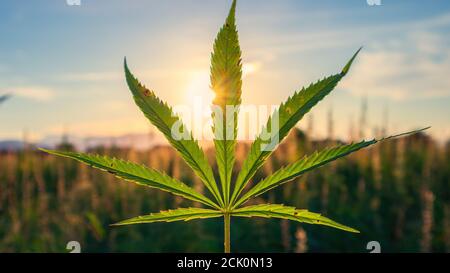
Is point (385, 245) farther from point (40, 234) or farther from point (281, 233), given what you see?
point (40, 234)

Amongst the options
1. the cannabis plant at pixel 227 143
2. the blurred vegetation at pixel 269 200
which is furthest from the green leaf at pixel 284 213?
the blurred vegetation at pixel 269 200

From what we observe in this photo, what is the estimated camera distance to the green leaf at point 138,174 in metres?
0.36

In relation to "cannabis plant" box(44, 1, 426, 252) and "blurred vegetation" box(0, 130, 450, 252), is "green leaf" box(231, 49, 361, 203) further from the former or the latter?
"blurred vegetation" box(0, 130, 450, 252)

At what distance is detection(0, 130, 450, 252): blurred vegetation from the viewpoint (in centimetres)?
322

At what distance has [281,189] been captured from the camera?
389cm

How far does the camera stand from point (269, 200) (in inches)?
142

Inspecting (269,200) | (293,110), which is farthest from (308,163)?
(269,200)

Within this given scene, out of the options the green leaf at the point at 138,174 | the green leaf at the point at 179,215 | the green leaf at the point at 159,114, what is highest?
the green leaf at the point at 159,114

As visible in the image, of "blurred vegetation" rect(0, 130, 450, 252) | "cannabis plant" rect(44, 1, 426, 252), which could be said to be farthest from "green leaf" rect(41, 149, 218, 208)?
"blurred vegetation" rect(0, 130, 450, 252)

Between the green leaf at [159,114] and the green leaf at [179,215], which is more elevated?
the green leaf at [159,114]

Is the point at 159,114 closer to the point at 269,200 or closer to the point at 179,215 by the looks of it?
the point at 179,215

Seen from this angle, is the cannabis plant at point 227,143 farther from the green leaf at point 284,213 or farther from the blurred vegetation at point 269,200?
the blurred vegetation at point 269,200

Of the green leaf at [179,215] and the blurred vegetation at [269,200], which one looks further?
the blurred vegetation at [269,200]
